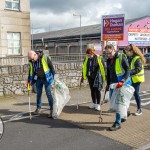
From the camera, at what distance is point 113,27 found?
614 inches

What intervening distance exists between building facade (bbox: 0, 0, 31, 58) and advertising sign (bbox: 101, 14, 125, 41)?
5.95 meters

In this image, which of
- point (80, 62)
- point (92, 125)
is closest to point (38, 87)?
point (92, 125)

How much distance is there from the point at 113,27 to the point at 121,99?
32.9ft

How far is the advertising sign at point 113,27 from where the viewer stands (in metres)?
15.3

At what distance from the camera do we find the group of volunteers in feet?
20.7

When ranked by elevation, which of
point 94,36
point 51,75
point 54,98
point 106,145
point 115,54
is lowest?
point 106,145

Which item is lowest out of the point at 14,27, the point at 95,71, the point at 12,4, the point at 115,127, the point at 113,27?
the point at 115,127

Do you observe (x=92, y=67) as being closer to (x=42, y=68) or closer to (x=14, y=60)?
(x=42, y=68)

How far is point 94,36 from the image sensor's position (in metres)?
42.6

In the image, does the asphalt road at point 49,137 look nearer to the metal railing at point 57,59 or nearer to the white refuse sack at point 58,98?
the white refuse sack at point 58,98

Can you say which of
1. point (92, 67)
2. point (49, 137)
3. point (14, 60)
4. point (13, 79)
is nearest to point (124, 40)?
point (14, 60)

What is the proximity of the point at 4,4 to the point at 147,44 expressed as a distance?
87.0ft

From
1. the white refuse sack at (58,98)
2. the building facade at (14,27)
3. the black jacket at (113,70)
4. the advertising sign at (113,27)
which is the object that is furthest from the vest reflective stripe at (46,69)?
the building facade at (14,27)

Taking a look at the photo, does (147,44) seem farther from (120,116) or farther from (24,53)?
(120,116)
